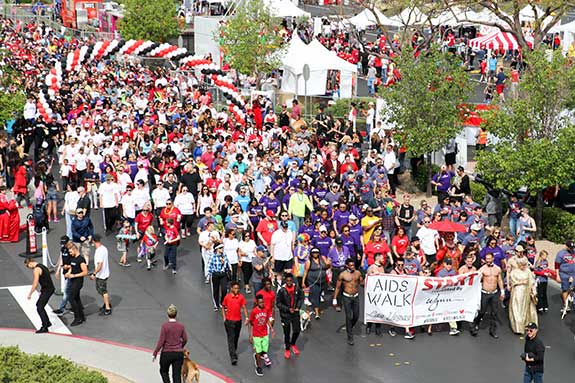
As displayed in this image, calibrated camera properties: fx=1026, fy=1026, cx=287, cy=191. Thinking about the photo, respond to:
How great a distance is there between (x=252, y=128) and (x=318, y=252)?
13502 mm

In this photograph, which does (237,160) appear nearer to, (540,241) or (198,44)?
(540,241)

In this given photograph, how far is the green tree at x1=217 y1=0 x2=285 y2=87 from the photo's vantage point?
40938 millimetres

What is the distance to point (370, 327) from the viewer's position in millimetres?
18453

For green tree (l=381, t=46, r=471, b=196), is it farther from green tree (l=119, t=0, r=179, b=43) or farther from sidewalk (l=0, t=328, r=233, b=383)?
green tree (l=119, t=0, r=179, b=43)

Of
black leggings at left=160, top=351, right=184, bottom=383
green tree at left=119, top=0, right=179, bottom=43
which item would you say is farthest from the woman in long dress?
green tree at left=119, top=0, right=179, bottom=43

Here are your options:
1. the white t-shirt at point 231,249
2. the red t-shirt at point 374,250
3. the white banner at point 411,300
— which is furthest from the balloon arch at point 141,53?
the white banner at point 411,300

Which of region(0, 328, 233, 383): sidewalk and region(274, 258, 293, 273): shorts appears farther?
region(274, 258, 293, 273): shorts

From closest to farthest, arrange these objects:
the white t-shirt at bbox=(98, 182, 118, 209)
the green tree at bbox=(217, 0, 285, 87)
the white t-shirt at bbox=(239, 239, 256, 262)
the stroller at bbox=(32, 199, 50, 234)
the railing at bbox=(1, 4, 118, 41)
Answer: the white t-shirt at bbox=(239, 239, 256, 262) < the stroller at bbox=(32, 199, 50, 234) < the white t-shirt at bbox=(98, 182, 118, 209) < the green tree at bbox=(217, 0, 285, 87) < the railing at bbox=(1, 4, 118, 41)

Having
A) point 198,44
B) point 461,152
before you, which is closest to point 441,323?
point 461,152

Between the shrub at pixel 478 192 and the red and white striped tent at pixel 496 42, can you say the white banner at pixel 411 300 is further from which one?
the red and white striped tent at pixel 496 42

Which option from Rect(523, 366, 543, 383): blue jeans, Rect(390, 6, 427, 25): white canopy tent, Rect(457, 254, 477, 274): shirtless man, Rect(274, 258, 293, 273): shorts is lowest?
Rect(523, 366, 543, 383): blue jeans

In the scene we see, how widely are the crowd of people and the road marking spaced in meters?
0.36

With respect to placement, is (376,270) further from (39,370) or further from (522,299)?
(39,370)

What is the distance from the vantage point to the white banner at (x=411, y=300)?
1831cm
